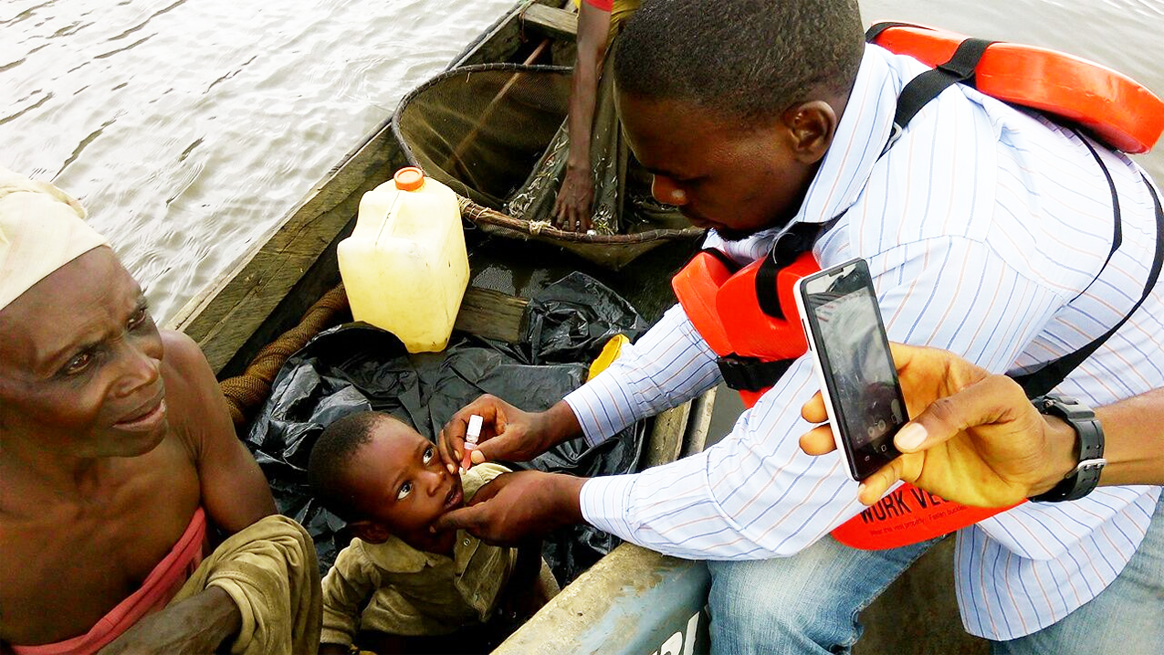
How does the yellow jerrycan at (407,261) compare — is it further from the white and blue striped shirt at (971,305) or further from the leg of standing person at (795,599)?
the leg of standing person at (795,599)

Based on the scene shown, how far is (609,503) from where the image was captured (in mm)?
1845

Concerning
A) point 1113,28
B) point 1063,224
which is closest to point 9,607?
point 1063,224

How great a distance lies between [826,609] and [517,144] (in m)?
3.28

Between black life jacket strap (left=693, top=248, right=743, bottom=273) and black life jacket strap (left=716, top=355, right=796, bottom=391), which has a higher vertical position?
black life jacket strap (left=693, top=248, right=743, bottom=273)

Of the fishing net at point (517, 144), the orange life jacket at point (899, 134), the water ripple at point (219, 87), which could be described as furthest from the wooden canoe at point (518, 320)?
the water ripple at point (219, 87)

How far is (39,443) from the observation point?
59.4 inches

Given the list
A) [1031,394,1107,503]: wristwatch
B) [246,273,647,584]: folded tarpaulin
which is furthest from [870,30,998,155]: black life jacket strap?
[246,273,647,584]: folded tarpaulin

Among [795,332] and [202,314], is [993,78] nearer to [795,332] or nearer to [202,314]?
[795,332]

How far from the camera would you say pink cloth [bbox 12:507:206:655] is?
1648 millimetres

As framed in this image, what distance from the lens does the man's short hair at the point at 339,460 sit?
81.8 inches

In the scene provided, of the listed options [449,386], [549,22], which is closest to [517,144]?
[549,22]

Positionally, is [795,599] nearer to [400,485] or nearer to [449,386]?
[400,485]

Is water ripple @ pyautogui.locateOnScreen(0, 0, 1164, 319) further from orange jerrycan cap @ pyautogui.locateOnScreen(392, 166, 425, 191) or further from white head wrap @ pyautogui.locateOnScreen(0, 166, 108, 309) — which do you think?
white head wrap @ pyautogui.locateOnScreen(0, 166, 108, 309)

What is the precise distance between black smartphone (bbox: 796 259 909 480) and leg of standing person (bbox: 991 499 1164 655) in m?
0.97
